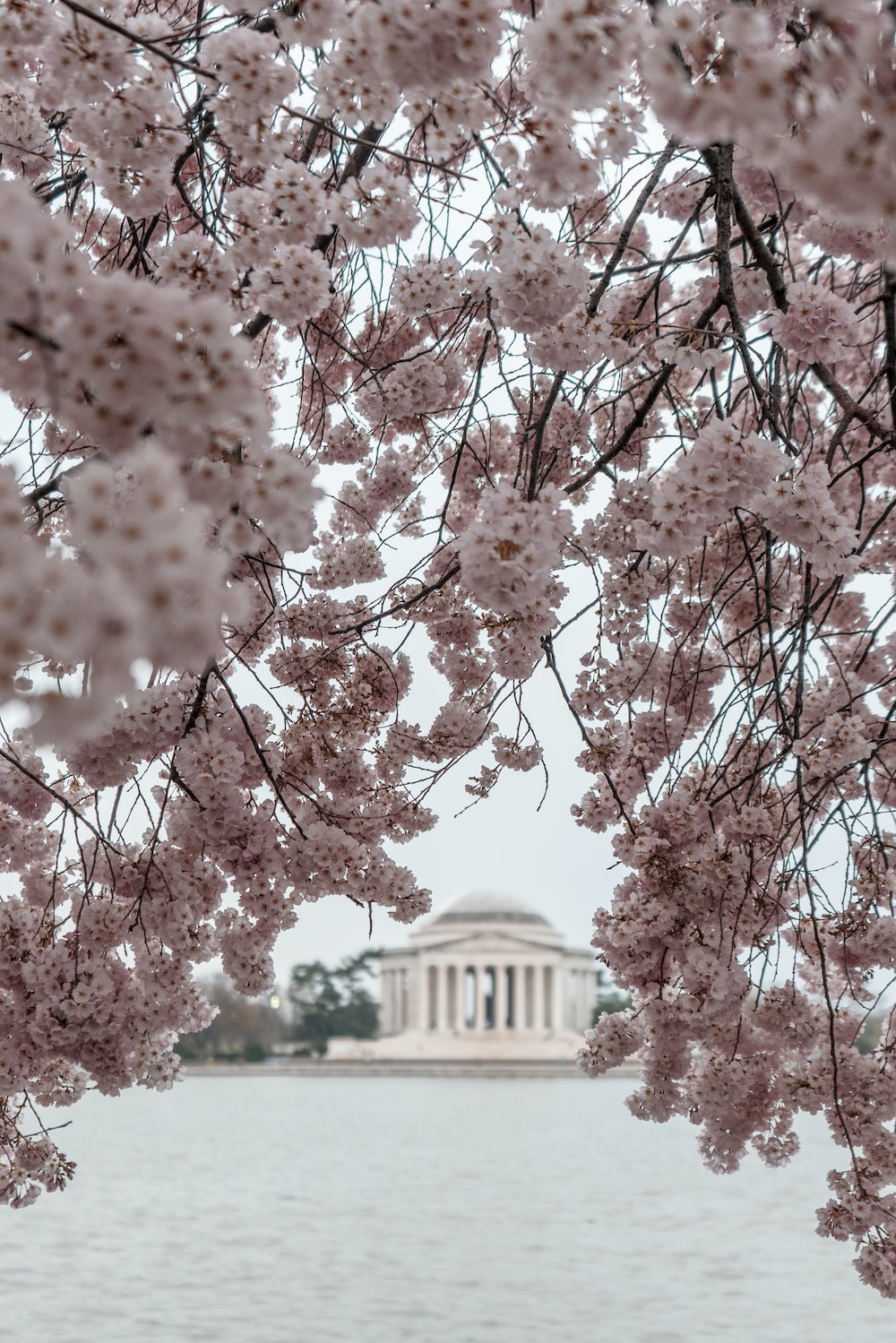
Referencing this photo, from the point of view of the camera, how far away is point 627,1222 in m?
11.4

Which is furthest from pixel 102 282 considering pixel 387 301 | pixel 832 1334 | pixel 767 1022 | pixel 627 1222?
pixel 627 1222

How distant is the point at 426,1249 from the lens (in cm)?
1002

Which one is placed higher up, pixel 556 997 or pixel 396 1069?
pixel 556 997

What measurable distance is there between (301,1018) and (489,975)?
10819 mm

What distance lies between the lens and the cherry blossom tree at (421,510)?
1.46 m

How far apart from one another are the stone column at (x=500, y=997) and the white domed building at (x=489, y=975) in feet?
0.15

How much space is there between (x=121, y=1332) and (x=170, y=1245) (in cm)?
284

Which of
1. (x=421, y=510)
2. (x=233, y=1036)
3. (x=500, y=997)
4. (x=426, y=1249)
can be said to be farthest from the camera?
(x=500, y=997)

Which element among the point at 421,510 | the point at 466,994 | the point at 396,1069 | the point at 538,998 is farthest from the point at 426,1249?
the point at 466,994

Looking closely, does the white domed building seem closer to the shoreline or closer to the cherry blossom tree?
the shoreline

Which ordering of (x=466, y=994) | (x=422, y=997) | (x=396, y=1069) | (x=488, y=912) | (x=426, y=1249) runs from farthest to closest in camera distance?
(x=488, y=912)
(x=466, y=994)
(x=422, y=997)
(x=396, y=1069)
(x=426, y=1249)

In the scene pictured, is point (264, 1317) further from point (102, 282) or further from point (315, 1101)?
point (315, 1101)

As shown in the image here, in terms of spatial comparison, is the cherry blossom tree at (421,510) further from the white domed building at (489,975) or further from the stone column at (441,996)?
the stone column at (441,996)

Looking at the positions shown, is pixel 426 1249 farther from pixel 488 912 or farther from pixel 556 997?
pixel 488 912
